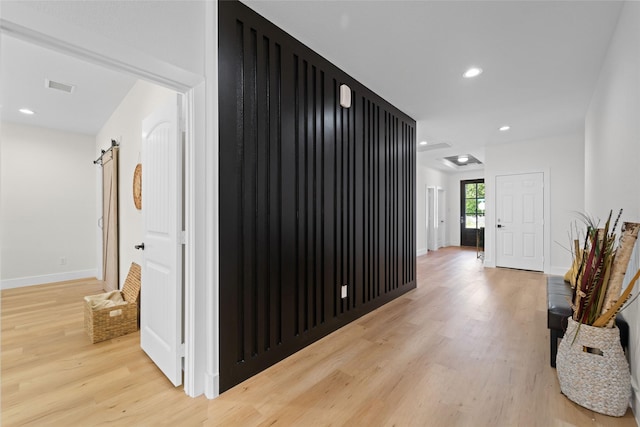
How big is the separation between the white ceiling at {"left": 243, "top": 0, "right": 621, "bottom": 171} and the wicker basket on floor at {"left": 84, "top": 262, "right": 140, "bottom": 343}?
289cm

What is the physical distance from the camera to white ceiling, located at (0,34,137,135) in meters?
2.65

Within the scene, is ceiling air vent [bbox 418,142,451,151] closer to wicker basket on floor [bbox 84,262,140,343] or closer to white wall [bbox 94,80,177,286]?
white wall [bbox 94,80,177,286]

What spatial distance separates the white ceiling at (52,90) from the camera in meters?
2.65

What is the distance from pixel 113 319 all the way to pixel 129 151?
1960mm

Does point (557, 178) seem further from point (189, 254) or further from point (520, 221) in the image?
point (189, 254)

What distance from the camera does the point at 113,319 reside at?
2.63 metres

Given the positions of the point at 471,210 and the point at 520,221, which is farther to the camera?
the point at 471,210

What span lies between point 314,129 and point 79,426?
8.32 ft

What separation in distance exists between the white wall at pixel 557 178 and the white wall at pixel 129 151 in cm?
645

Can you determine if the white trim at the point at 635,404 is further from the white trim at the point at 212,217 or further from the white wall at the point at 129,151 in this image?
the white wall at the point at 129,151

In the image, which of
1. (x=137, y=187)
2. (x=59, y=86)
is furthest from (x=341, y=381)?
(x=59, y=86)

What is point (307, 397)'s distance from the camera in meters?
1.78

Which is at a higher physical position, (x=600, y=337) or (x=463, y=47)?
(x=463, y=47)

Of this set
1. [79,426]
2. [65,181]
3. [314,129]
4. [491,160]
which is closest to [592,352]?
[314,129]
